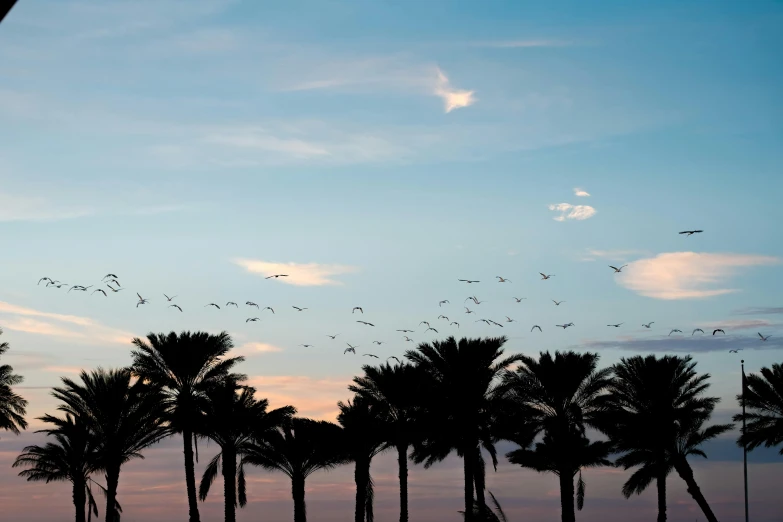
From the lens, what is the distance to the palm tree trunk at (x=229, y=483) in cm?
4903

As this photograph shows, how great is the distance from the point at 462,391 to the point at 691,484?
711 inches

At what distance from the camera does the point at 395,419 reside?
166 ft

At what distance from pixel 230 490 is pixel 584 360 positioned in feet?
69.5

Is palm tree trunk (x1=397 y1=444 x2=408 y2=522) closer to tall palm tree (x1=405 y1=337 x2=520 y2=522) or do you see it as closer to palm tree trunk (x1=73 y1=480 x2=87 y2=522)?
tall palm tree (x1=405 y1=337 x2=520 y2=522)

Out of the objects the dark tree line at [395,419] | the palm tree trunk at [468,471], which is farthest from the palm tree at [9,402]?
the palm tree trunk at [468,471]

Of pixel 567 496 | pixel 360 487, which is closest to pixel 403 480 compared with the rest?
pixel 360 487

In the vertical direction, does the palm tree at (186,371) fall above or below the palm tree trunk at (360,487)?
above

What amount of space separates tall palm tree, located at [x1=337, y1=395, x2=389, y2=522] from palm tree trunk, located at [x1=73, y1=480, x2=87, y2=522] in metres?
15.7

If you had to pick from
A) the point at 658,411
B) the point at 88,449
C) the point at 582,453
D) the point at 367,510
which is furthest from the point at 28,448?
the point at 658,411

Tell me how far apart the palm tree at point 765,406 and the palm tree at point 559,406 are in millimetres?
14585

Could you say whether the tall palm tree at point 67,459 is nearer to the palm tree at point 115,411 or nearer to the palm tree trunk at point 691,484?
the palm tree at point 115,411

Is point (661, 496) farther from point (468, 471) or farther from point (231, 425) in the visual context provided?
point (231, 425)

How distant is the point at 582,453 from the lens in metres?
49.9

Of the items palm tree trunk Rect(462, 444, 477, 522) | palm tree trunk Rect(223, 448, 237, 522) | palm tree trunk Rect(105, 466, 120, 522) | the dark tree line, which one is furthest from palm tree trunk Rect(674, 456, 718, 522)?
palm tree trunk Rect(105, 466, 120, 522)
